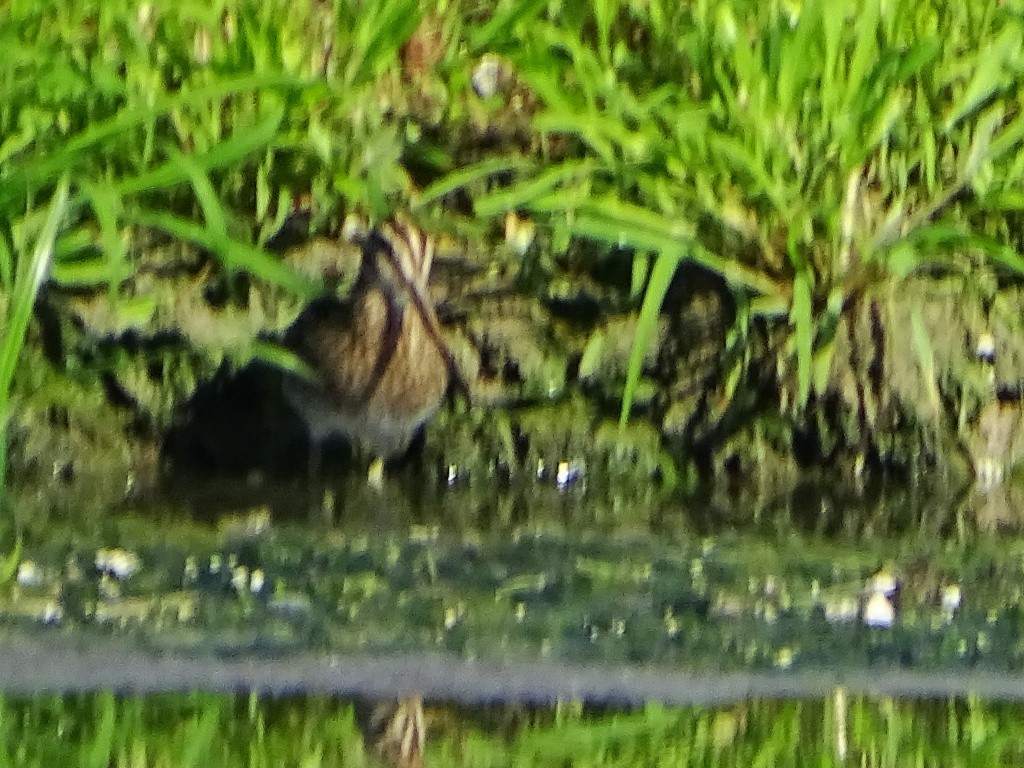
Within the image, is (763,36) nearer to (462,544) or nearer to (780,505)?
(780,505)

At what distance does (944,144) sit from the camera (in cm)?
144

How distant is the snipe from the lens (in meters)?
1.42

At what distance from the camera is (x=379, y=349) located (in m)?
1.44

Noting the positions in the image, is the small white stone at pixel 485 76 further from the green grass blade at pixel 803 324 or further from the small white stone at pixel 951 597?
the small white stone at pixel 951 597

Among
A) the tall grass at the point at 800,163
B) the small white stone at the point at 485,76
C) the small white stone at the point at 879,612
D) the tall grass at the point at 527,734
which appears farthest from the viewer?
the small white stone at the point at 485,76

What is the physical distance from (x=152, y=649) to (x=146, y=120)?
1.80ft

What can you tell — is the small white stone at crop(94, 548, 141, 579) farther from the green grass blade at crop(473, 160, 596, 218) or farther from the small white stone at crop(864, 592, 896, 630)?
the small white stone at crop(864, 592, 896, 630)

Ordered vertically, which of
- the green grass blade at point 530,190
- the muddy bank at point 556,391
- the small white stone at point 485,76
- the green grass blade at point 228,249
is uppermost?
the small white stone at point 485,76

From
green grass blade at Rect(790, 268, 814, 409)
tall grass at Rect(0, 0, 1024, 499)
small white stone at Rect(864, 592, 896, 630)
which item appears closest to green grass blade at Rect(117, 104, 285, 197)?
tall grass at Rect(0, 0, 1024, 499)

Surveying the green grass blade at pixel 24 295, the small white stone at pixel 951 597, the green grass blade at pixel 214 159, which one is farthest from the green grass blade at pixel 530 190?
the small white stone at pixel 951 597

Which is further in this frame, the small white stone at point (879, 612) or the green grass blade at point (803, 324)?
the green grass blade at point (803, 324)

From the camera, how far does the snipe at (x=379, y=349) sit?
1.42 m

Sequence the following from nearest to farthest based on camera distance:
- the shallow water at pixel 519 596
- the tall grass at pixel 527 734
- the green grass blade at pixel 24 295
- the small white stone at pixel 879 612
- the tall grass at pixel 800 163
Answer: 1. the tall grass at pixel 527 734
2. the shallow water at pixel 519 596
3. the small white stone at pixel 879 612
4. the green grass blade at pixel 24 295
5. the tall grass at pixel 800 163

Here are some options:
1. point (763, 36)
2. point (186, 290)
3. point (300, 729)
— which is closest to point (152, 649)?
point (300, 729)
